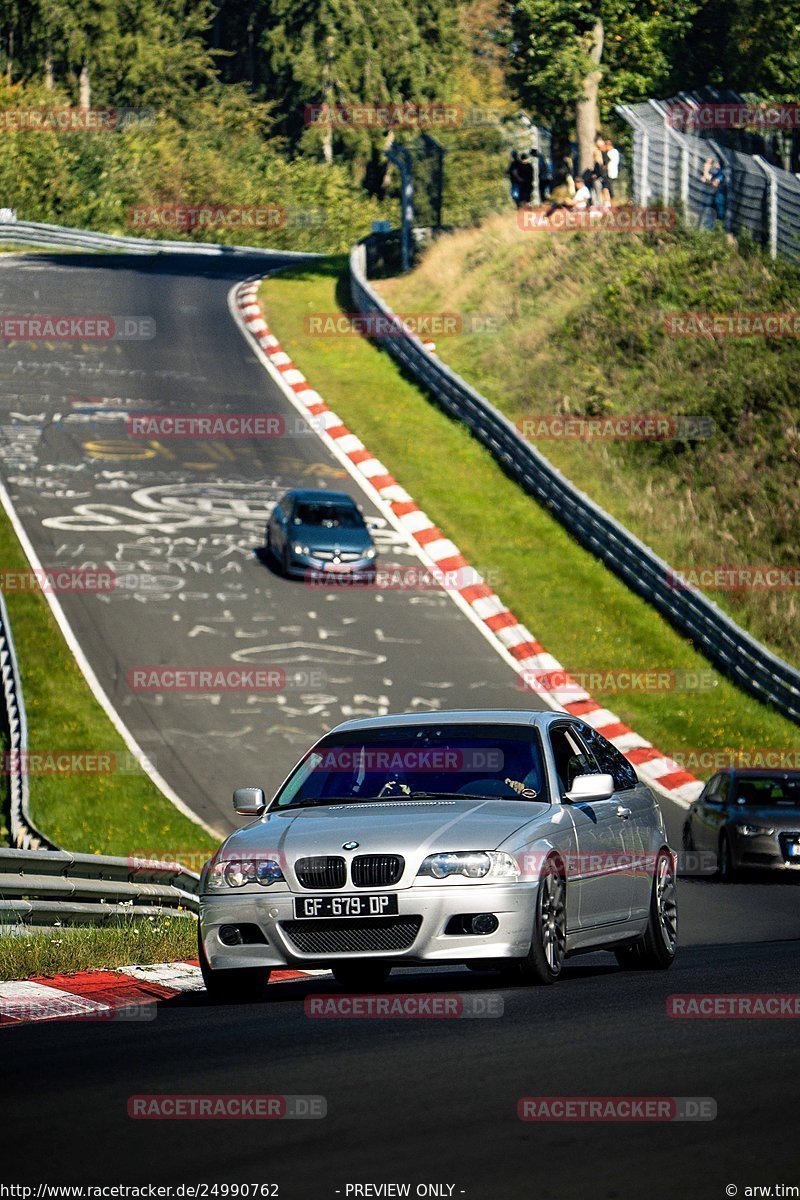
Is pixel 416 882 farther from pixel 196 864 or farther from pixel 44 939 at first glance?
pixel 196 864

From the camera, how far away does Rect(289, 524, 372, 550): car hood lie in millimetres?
28719

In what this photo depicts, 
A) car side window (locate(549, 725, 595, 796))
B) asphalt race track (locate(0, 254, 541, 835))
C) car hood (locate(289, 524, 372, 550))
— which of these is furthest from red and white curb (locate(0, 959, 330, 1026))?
car hood (locate(289, 524, 372, 550))

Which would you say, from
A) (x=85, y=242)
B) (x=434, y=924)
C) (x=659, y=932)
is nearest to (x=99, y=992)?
(x=434, y=924)

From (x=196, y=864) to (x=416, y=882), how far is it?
9686 millimetres

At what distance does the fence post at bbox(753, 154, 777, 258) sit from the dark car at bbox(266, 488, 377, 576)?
15.8m

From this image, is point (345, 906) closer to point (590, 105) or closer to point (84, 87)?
point (590, 105)

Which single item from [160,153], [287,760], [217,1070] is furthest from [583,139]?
[217,1070]

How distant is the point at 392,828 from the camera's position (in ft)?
30.8

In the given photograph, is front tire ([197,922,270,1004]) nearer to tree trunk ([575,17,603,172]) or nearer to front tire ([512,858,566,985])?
front tire ([512,858,566,985])

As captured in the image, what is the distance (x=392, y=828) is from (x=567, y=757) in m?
1.69

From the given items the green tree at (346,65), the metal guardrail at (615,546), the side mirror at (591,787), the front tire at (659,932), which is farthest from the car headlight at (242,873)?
the green tree at (346,65)

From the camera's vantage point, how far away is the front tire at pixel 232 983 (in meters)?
9.62

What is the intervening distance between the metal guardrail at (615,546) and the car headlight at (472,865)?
16978 mm

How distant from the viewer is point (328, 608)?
92.4 ft
